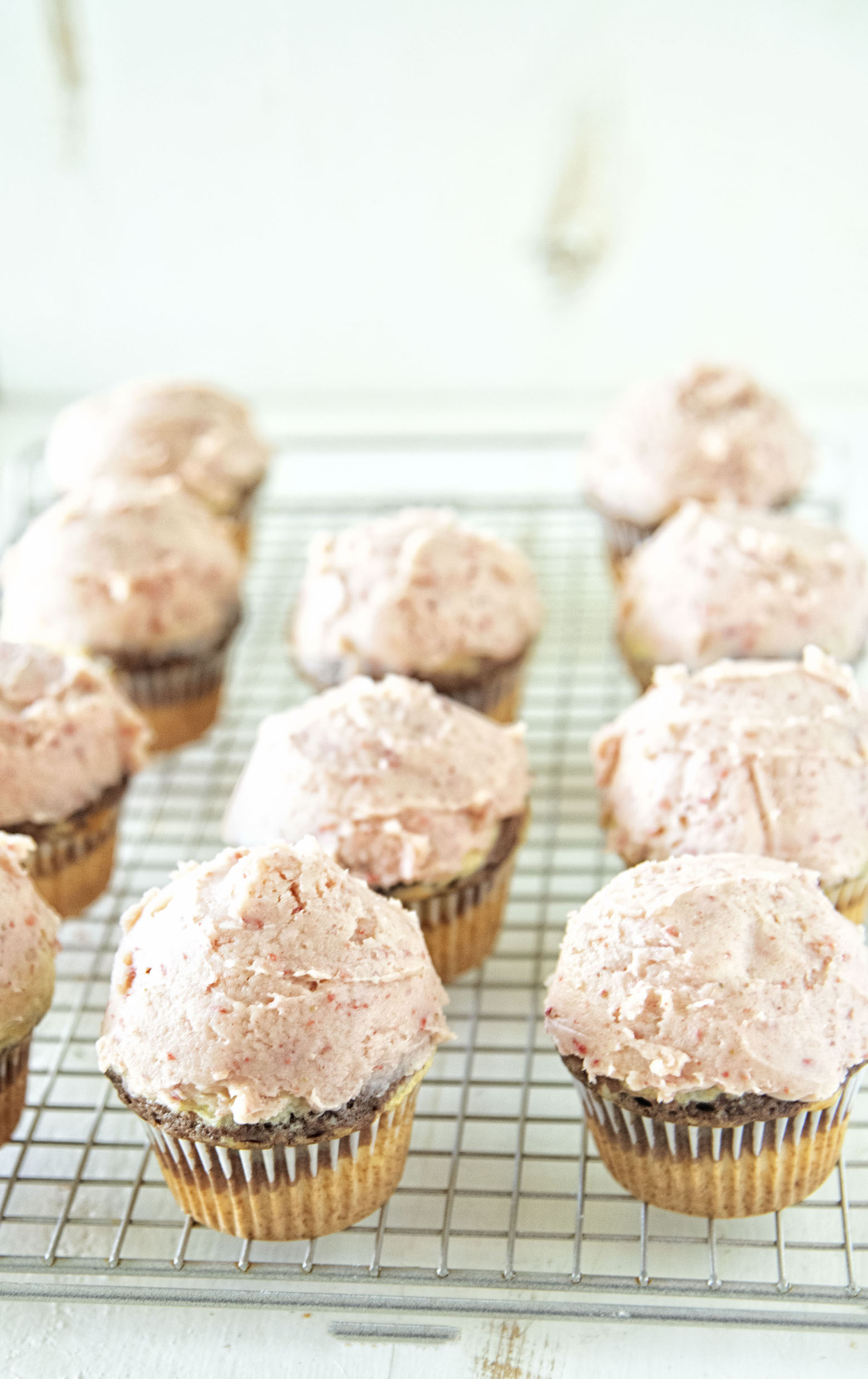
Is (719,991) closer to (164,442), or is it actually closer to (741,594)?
(741,594)

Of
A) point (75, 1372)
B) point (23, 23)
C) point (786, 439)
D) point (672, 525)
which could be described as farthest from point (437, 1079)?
point (23, 23)

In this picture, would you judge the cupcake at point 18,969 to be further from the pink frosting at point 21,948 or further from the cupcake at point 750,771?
the cupcake at point 750,771

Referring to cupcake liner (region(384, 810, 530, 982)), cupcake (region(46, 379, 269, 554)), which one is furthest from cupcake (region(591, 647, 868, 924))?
cupcake (region(46, 379, 269, 554))

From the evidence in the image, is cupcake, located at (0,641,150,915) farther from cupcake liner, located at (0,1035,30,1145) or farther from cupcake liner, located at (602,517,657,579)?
cupcake liner, located at (602,517,657,579)

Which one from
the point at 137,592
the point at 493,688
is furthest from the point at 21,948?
the point at 493,688

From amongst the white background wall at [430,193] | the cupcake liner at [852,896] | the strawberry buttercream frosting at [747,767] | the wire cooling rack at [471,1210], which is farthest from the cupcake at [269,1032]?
the white background wall at [430,193]

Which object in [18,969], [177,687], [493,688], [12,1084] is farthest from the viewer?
[177,687]

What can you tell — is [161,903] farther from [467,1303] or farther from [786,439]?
[786,439]
